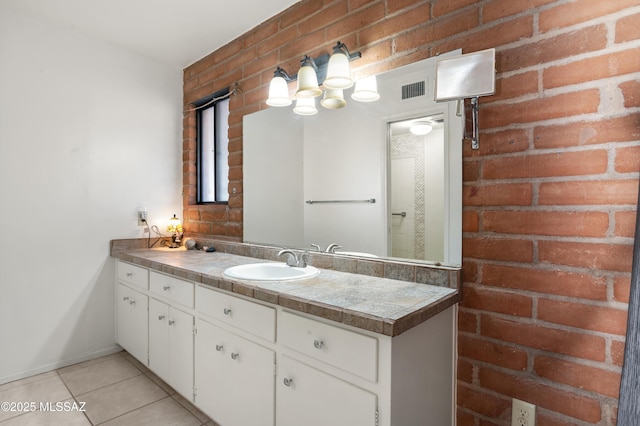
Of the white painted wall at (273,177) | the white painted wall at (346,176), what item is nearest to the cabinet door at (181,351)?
the white painted wall at (273,177)

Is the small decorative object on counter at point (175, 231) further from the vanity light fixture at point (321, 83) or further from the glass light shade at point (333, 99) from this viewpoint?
the glass light shade at point (333, 99)

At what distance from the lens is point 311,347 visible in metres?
1.17

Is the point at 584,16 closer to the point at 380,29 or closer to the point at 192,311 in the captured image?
the point at 380,29

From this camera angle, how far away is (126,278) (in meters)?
2.45

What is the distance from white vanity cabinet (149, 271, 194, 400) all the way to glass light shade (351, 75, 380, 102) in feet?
4.34

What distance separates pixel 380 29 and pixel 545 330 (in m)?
1.49

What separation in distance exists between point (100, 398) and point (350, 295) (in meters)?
1.79

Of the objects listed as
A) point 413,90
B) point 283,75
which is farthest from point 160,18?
point 413,90

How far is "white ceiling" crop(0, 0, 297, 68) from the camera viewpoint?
2076 millimetres

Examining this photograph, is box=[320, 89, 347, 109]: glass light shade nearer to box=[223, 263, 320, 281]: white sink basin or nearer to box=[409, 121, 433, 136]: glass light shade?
box=[409, 121, 433, 136]: glass light shade

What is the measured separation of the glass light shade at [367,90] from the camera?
63.7 inches

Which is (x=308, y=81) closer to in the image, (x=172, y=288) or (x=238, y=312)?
(x=238, y=312)

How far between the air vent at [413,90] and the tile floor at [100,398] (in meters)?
1.94

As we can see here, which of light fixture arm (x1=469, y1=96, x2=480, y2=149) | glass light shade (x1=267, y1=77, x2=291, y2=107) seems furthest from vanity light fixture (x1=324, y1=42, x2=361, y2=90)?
light fixture arm (x1=469, y1=96, x2=480, y2=149)
